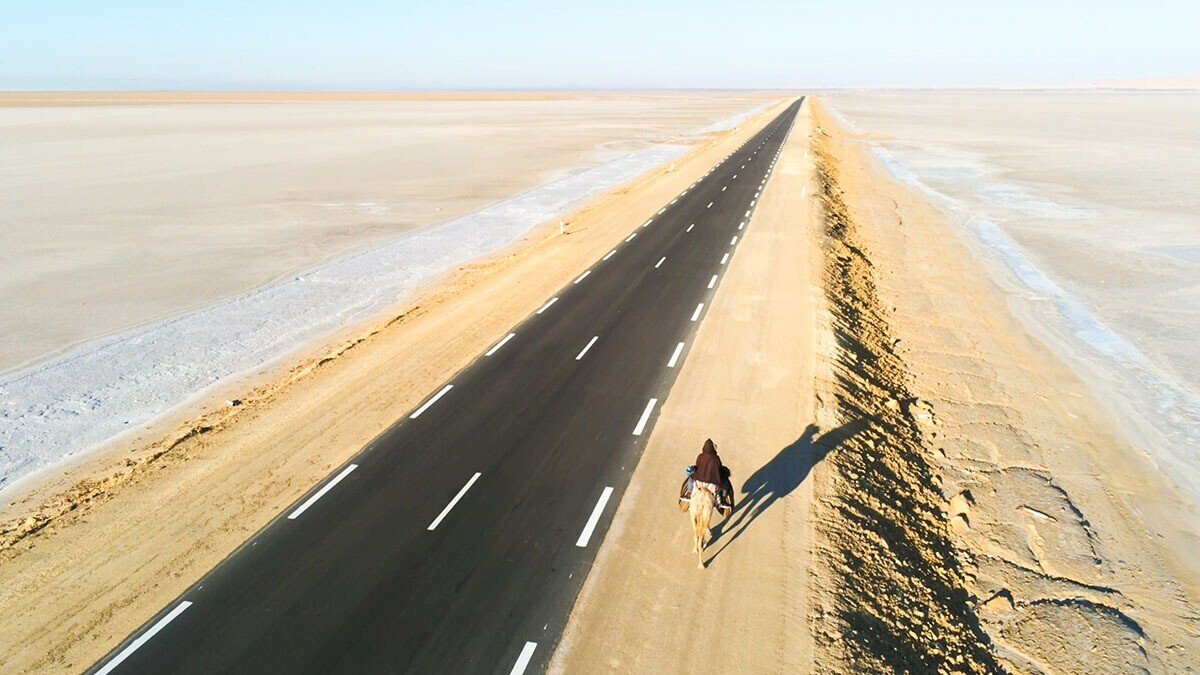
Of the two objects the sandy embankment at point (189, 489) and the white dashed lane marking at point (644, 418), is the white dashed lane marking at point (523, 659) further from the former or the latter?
the white dashed lane marking at point (644, 418)

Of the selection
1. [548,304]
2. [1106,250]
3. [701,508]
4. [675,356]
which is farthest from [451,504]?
[1106,250]

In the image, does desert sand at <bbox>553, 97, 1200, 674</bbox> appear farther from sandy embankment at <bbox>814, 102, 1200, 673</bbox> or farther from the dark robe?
the dark robe

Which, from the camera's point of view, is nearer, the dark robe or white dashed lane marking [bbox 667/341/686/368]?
the dark robe

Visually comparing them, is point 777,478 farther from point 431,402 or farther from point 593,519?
point 431,402

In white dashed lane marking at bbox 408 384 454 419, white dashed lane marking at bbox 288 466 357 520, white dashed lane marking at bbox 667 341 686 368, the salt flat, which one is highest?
white dashed lane marking at bbox 288 466 357 520

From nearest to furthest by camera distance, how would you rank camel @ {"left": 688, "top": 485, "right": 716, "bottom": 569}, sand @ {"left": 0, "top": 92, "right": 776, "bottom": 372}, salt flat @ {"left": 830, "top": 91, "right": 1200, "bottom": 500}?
camel @ {"left": 688, "top": 485, "right": 716, "bottom": 569}, salt flat @ {"left": 830, "top": 91, "right": 1200, "bottom": 500}, sand @ {"left": 0, "top": 92, "right": 776, "bottom": 372}

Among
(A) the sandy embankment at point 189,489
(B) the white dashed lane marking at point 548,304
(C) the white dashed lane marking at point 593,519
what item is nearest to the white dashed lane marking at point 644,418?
(C) the white dashed lane marking at point 593,519

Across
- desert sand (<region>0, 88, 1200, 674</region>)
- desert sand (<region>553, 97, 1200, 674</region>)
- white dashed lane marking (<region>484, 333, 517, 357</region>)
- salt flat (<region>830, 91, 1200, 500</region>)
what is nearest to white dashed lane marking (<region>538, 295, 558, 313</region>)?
desert sand (<region>0, 88, 1200, 674</region>)
